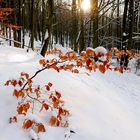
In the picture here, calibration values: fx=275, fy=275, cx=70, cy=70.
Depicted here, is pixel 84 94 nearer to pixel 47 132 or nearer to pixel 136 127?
pixel 136 127

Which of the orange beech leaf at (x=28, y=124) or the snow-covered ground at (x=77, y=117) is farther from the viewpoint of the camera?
the snow-covered ground at (x=77, y=117)

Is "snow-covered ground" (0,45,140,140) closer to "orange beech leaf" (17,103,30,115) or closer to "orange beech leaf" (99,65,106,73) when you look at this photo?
"orange beech leaf" (17,103,30,115)

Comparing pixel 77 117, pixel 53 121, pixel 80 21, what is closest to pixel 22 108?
pixel 53 121

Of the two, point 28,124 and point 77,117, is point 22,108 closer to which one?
point 28,124

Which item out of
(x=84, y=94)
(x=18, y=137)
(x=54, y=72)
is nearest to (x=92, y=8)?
(x=54, y=72)

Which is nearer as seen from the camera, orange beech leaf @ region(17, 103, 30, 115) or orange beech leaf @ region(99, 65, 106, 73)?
orange beech leaf @ region(99, 65, 106, 73)

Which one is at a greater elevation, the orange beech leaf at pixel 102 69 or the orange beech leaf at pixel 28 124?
the orange beech leaf at pixel 102 69

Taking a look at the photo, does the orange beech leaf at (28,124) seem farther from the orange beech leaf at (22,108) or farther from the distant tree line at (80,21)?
the distant tree line at (80,21)

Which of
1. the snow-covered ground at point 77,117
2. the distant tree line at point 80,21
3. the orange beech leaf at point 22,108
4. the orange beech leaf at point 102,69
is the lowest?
the snow-covered ground at point 77,117

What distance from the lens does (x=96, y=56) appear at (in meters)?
3.64

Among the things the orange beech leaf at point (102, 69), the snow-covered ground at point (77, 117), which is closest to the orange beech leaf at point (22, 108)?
the snow-covered ground at point (77, 117)

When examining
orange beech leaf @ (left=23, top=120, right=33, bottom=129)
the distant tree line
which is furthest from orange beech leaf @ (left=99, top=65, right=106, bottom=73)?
the distant tree line

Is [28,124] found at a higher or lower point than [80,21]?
lower

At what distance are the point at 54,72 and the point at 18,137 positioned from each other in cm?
318
